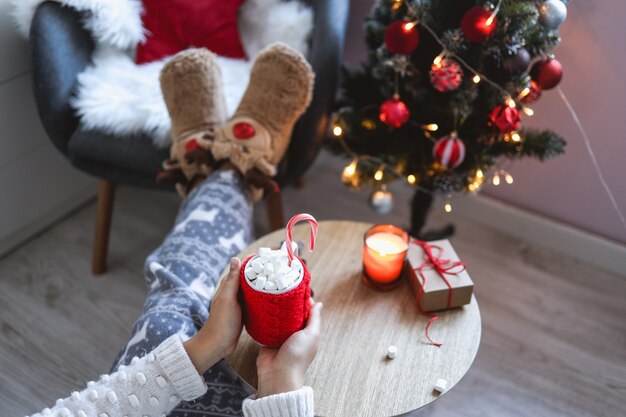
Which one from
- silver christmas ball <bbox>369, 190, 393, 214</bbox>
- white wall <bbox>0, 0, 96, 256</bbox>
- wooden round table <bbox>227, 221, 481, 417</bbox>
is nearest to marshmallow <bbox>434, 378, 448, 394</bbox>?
wooden round table <bbox>227, 221, 481, 417</bbox>

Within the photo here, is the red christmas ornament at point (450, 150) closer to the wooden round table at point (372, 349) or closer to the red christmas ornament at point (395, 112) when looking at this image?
the red christmas ornament at point (395, 112)

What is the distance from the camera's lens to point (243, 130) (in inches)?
44.6

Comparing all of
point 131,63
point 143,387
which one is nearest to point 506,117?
point 143,387

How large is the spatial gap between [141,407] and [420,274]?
448 millimetres

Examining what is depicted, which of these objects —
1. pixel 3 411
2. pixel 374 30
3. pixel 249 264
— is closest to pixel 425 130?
pixel 374 30

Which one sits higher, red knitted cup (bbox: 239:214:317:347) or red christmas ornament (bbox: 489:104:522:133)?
red christmas ornament (bbox: 489:104:522:133)

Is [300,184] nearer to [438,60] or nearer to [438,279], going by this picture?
[438,60]

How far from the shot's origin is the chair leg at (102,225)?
1.35 meters

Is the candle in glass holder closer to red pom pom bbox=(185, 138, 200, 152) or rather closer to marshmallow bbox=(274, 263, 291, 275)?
marshmallow bbox=(274, 263, 291, 275)

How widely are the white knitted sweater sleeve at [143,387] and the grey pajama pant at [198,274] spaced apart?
2.4 inches

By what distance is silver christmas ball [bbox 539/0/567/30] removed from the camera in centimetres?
101

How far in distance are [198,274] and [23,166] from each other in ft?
2.46

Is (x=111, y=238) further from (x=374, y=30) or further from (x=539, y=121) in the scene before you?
(x=539, y=121)

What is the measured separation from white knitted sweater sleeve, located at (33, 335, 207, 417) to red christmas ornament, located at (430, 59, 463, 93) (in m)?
0.63
